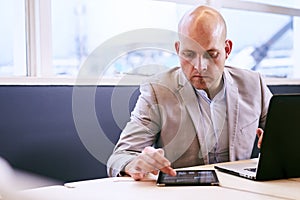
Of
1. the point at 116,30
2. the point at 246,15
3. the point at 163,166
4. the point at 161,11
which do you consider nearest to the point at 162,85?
the point at 163,166

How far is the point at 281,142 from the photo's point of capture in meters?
1.12

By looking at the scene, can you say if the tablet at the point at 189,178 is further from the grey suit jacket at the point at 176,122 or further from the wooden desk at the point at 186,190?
the grey suit jacket at the point at 176,122

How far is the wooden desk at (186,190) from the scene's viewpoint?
1.00 m

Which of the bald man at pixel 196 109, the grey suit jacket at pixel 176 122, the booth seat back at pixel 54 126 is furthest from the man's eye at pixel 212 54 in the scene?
the booth seat back at pixel 54 126

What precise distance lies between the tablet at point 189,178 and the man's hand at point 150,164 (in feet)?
0.08

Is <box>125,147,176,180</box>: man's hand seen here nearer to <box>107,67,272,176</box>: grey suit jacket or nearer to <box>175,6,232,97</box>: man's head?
<box>107,67,272,176</box>: grey suit jacket

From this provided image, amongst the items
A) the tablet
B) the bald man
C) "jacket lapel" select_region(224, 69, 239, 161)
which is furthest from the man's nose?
the tablet

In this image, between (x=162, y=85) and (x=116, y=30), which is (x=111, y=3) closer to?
(x=116, y=30)

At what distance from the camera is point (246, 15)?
3.22m

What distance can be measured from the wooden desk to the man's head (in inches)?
21.6

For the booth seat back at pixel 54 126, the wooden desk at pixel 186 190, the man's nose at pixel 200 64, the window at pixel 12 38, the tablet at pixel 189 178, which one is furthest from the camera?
the window at pixel 12 38

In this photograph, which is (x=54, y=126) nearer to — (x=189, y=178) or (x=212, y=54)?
(x=212, y=54)

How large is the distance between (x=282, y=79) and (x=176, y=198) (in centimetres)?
253

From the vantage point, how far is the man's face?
64.4 inches
